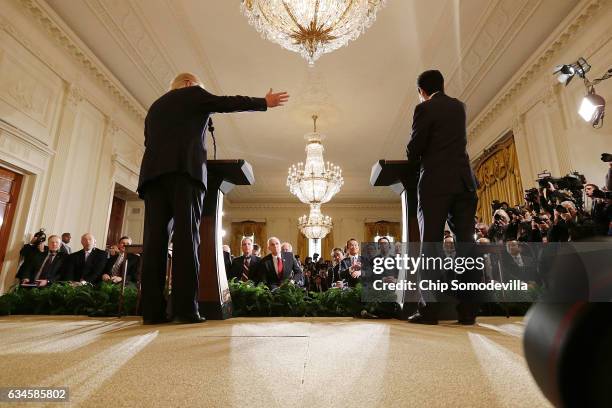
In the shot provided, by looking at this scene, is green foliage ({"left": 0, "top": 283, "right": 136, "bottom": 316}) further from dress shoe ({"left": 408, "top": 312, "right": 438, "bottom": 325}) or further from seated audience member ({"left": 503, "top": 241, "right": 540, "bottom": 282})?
seated audience member ({"left": 503, "top": 241, "right": 540, "bottom": 282})

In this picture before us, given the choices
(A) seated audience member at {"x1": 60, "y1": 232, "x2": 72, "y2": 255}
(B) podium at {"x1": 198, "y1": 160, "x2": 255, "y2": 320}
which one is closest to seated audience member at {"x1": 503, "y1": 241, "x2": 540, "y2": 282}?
(B) podium at {"x1": 198, "y1": 160, "x2": 255, "y2": 320}

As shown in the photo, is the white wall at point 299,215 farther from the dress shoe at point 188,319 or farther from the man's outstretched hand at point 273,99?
the dress shoe at point 188,319

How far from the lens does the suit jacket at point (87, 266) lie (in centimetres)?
461

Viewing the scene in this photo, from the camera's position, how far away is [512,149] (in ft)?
20.5

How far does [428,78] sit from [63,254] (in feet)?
16.4

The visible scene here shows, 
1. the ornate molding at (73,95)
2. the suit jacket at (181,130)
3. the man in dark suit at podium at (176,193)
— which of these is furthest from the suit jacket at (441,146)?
the ornate molding at (73,95)

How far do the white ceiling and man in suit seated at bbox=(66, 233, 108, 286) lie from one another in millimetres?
3041

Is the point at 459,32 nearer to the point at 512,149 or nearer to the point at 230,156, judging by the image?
the point at 512,149

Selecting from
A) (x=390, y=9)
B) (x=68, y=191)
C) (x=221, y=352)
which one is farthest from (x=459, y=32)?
(x=68, y=191)

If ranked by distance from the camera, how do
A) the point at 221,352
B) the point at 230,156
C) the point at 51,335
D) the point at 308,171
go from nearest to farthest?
the point at 221,352 → the point at 51,335 → the point at 308,171 → the point at 230,156

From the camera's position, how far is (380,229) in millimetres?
13125

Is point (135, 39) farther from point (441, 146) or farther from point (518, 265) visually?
point (518, 265)

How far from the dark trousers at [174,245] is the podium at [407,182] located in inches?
45.0

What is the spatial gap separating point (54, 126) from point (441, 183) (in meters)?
5.55
